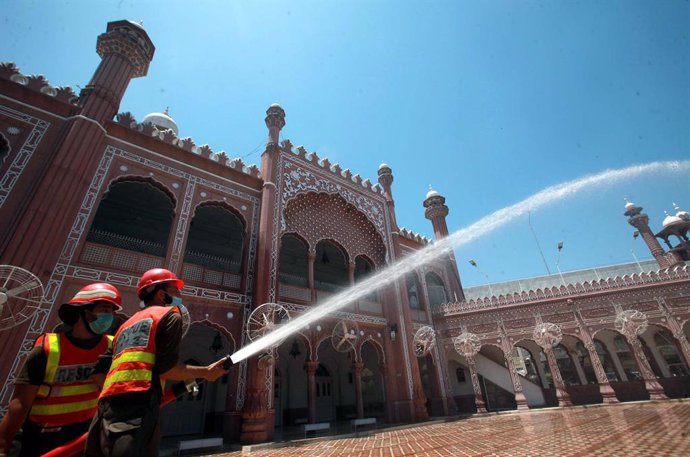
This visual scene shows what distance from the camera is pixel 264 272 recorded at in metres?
11.6

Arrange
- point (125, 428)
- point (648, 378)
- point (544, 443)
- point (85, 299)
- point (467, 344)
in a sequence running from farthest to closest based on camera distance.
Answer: point (467, 344)
point (648, 378)
point (544, 443)
point (85, 299)
point (125, 428)

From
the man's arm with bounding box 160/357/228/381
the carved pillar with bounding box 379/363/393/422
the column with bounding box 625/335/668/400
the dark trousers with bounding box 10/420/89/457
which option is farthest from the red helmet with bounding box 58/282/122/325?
the column with bounding box 625/335/668/400

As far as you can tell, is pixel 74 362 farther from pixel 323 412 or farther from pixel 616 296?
pixel 616 296

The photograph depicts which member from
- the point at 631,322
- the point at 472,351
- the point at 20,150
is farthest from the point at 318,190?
the point at 631,322

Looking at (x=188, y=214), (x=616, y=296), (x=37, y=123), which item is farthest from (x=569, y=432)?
(x=37, y=123)

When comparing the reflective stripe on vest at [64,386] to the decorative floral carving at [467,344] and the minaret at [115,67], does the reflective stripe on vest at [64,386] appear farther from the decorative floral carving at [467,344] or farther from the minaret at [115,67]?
the decorative floral carving at [467,344]

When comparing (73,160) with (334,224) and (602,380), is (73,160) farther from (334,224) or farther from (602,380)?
(602,380)

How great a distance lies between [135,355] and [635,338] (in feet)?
63.9

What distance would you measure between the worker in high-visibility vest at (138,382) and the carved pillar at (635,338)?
1860cm

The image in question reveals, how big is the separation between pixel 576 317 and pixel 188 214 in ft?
58.2

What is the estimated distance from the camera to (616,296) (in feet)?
52.1

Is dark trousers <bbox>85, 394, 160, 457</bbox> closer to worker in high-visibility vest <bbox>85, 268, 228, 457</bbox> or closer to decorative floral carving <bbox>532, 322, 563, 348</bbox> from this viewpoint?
worker in high-visibility vest <bbox>85, 268, 228, 457</bbox>

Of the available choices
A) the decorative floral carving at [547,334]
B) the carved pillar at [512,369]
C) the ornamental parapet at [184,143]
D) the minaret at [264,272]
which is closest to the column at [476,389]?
the carved pillar at [512,369]

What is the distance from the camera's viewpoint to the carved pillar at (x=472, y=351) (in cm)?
1625
